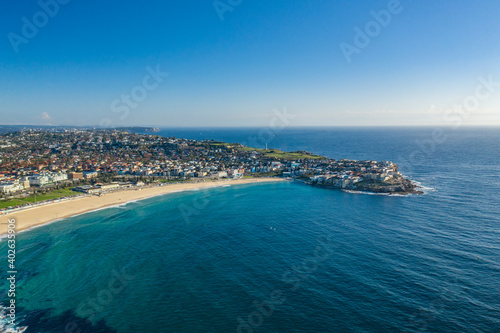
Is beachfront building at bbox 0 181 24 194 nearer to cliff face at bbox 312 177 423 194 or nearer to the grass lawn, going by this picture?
the grass lawn

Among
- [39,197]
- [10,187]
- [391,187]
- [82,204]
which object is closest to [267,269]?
[82,204]

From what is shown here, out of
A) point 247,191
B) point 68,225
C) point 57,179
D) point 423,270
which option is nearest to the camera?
point 423,270

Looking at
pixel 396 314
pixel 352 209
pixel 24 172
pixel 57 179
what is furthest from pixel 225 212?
pixel 24 172

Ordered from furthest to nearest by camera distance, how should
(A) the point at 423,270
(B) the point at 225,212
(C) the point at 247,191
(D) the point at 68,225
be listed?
1. (C) the point at 247,191
2. (B) the point at 225,212
3. (D) the point at 68,225
4. (A) the point at 423,270

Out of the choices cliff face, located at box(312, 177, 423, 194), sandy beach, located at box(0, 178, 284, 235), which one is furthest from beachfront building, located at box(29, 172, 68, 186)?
cliff face, located at box(312, 177, 423, 194)

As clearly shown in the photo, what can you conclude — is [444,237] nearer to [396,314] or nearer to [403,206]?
[403,206]

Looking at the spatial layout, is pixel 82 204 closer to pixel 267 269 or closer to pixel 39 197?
pixel 39 197
